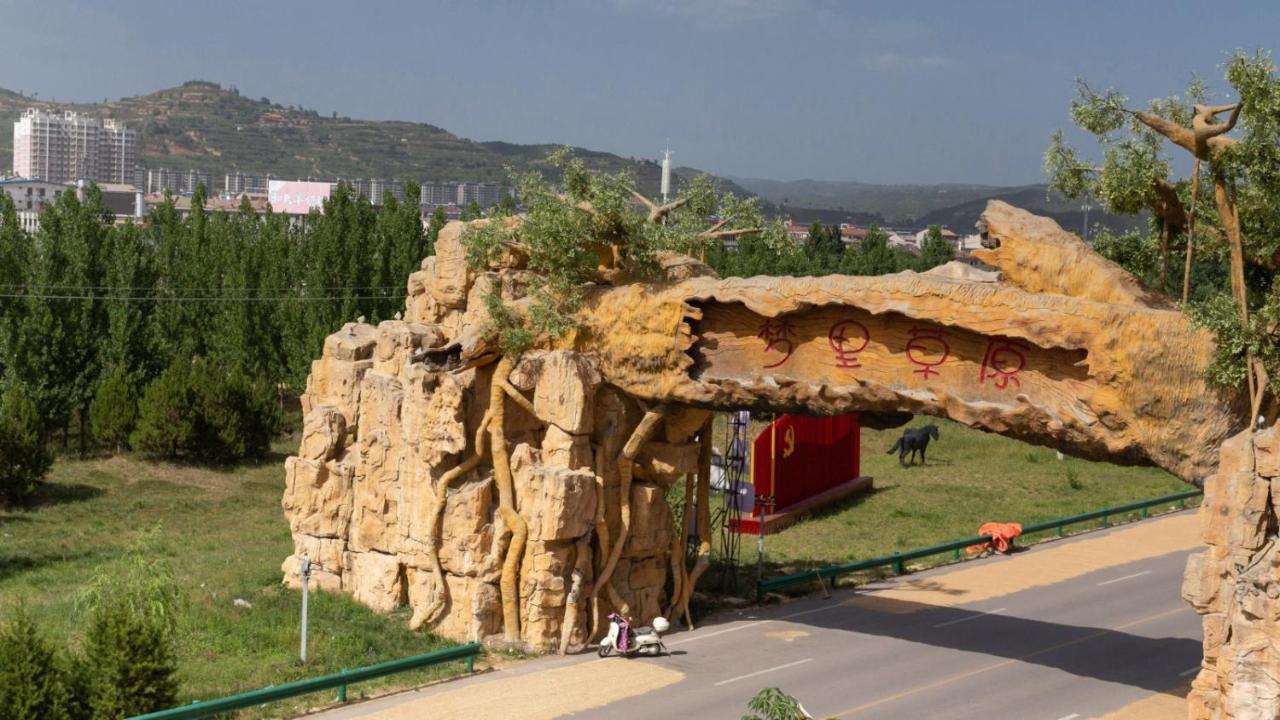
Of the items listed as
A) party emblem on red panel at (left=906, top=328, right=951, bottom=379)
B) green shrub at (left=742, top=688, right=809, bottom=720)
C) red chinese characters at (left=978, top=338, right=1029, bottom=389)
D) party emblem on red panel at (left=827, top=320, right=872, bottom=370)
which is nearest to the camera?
green shrub at (left=742, top=688, right=809, bottom=720)

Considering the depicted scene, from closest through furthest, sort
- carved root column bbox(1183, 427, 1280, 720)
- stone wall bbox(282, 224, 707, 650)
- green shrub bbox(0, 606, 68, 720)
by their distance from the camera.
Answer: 1. carved root column bbox(1183, 427, 1280, 720)
2. green shrub bbox(0, 606, 68, 720)
3. stone wall bbox(282, 224, 707, 650)

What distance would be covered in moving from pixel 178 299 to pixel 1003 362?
30.6 metres

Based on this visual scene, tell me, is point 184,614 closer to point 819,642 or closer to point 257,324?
point 819,642

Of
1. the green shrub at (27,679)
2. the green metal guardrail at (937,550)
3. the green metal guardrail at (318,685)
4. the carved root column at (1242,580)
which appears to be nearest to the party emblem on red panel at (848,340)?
the carved root column at (1242,580)

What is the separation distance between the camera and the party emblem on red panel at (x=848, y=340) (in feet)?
53.7

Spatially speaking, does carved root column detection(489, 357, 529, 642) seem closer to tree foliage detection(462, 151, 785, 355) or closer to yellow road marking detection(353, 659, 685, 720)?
tree foliage detection(462, 151, 785, 355)

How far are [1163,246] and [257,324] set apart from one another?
1192 inches

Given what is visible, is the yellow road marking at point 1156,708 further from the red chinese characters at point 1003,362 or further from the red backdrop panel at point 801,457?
the red backdrop panel at point 801,457

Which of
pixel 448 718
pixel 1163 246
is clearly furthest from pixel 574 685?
pixel 1163 246

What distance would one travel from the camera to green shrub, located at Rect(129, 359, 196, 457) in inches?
1297

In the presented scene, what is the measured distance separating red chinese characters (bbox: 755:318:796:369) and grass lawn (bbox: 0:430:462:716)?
555cm

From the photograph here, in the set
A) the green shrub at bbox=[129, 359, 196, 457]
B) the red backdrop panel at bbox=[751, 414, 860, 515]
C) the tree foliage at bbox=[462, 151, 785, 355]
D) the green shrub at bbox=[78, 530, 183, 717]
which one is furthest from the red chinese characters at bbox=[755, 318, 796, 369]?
the green shrub at bbox=[129, 359, 196, 457]

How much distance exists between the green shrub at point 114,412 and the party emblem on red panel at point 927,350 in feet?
77.2

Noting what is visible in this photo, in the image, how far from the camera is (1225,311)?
43.8 ft
